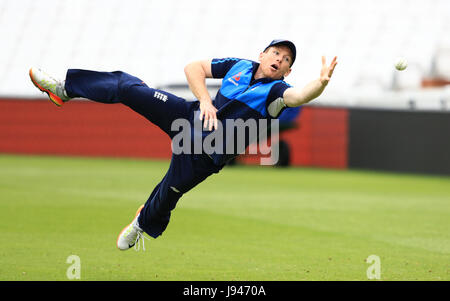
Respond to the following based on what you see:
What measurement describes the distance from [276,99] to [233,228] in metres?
3.31

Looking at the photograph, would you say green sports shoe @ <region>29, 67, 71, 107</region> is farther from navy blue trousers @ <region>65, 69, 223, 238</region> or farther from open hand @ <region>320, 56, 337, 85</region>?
open hand @ <region>320, 56, 337, 85</region>

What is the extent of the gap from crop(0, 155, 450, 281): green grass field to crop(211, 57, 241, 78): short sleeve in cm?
162

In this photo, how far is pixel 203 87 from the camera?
263 inches

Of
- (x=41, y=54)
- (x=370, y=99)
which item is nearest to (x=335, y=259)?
(x=370, y=99)

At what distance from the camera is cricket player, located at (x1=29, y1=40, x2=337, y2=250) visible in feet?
21.1

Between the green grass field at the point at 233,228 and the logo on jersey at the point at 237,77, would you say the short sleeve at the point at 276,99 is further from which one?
the green grass field at the point at 233,228

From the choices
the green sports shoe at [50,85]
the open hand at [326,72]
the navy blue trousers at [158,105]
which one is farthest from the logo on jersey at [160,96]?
the open hand at [326,72]

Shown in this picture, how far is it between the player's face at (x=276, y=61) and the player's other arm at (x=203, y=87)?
1.70ft

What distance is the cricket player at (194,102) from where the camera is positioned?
6.43 m

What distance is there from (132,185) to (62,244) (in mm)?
6674

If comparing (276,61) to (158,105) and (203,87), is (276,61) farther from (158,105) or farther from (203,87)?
(158,105)

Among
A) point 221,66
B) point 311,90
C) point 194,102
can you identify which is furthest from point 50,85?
point 311,90
